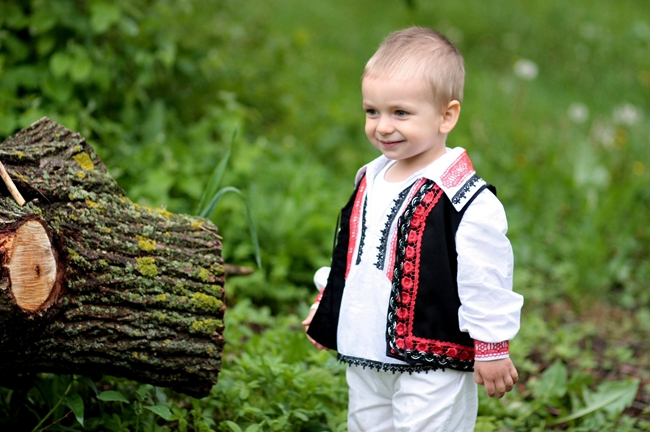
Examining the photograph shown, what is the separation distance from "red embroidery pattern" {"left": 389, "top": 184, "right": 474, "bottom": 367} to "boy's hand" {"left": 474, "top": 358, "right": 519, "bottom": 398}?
105 mm

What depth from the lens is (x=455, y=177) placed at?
1.99 metres

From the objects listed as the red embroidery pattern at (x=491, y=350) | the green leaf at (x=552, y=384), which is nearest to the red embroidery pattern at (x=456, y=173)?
the red embroidery pattern at (x=491, y=350)

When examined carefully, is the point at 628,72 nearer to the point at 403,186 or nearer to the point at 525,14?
the point at 525,14

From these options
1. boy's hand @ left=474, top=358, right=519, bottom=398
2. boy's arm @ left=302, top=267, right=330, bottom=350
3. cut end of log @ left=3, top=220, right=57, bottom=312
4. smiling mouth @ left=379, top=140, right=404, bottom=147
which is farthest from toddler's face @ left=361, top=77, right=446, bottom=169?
cut end of log @ left=3, top=220, right=57, bottom=312

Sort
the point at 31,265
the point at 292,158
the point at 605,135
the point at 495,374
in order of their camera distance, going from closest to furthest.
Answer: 1. the point at 31,265
2. the point at 495,374
3. the point at 292,158
4. the point at 605,135

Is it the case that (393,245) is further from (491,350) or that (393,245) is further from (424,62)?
(424,62)

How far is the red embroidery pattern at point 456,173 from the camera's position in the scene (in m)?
1.97

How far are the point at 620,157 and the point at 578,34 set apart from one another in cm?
358

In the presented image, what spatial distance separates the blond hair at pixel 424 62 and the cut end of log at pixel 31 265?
3.20ft

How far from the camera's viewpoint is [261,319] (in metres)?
3.39

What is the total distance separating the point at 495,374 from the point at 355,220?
604mm

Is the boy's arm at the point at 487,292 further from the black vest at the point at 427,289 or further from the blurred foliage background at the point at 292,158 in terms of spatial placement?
the blurred foliage background at the point at 292,158

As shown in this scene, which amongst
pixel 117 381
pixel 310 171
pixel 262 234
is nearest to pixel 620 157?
pixel 310 171

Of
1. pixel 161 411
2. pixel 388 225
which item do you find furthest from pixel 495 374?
pixel 161 411
